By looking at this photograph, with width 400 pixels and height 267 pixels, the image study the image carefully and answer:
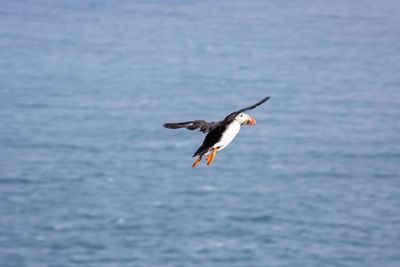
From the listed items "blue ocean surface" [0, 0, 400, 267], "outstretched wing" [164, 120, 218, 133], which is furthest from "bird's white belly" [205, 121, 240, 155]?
"blue ocean surface" [0, 0, 400, 267]

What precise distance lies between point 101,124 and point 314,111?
44.7m

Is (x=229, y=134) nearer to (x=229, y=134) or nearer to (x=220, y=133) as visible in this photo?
A: (x=229, y=134)

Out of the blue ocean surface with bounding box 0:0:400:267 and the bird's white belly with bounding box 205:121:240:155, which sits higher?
the bird's white belly with bounding box 205:121:240:155

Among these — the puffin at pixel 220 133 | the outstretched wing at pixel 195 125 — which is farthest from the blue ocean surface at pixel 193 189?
the puffin at pixel 220 133

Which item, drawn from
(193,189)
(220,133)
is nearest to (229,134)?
(220,133)

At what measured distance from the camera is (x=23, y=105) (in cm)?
18975

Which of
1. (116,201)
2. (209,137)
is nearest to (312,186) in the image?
(116,201)

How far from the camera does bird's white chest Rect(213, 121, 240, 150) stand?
20.9 m

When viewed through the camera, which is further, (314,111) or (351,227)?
(314,111)

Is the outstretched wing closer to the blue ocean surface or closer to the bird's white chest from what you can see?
the bird's white chest

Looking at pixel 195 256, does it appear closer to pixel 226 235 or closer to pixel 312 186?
pixel 226 235

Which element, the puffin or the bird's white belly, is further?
the puffin

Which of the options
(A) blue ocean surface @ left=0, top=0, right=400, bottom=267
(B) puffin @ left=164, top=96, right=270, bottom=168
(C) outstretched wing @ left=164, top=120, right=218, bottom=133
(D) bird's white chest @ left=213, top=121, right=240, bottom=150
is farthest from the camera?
(A) blue ocean surface @ left=0, top=0, right=400, bottom=267

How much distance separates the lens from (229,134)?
21.1 meters
